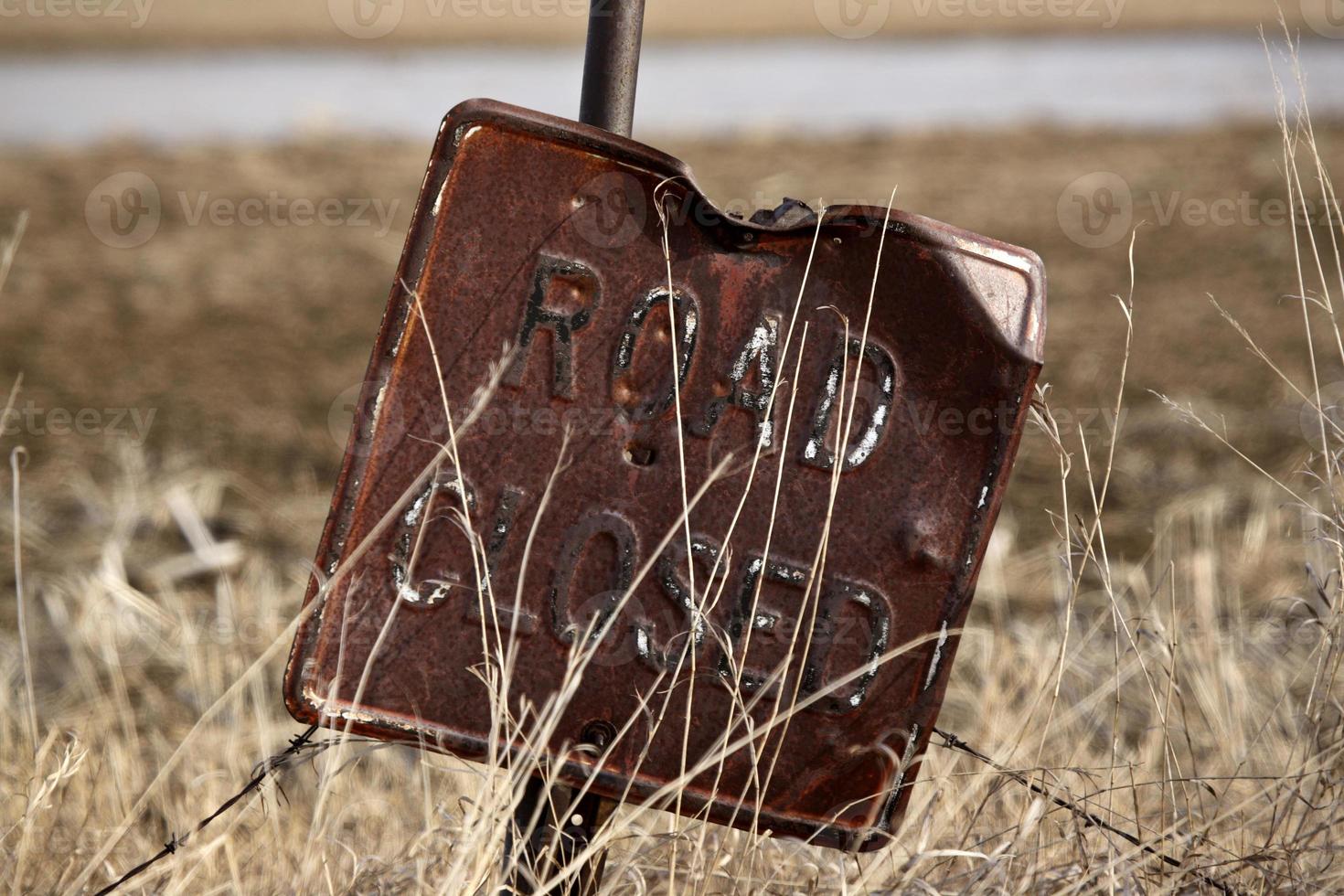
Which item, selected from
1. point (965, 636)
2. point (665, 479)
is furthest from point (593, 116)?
point (965, 636)

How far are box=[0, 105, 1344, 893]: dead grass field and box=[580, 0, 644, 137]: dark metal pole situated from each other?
0.74m

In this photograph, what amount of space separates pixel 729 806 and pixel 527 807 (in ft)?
0.93

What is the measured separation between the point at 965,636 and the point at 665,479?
7.83ft

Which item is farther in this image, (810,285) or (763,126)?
(763,126)

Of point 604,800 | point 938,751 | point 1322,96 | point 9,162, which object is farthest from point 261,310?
point 1322,96

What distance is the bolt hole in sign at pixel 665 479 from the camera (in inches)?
51.6

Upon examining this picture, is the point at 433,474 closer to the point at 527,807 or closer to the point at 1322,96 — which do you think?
the point at 527,807

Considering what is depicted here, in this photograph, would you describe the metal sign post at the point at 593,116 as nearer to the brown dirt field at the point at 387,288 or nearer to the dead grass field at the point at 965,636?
the dead grass field at the point at 965,636

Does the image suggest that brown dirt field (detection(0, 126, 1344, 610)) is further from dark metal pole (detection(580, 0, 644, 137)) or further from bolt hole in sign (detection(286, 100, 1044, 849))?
dark metal pole (detection(580, 0, 644, 137))

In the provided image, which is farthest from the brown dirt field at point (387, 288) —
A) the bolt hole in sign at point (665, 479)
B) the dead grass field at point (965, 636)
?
the bolt hole in sign at point (665, 479)

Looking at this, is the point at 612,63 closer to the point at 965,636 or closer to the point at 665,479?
the point at 665,479

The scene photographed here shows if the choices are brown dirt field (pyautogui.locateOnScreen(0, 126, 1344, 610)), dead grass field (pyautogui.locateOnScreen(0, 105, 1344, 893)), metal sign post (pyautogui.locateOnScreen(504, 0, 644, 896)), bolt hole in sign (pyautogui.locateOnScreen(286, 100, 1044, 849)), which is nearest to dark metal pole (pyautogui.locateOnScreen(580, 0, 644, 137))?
metal sign post (pyautogui.locateOnScreen(504, 0, 644, 896))

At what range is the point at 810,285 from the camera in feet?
4.39

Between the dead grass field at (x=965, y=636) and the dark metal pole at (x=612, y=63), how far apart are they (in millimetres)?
736
